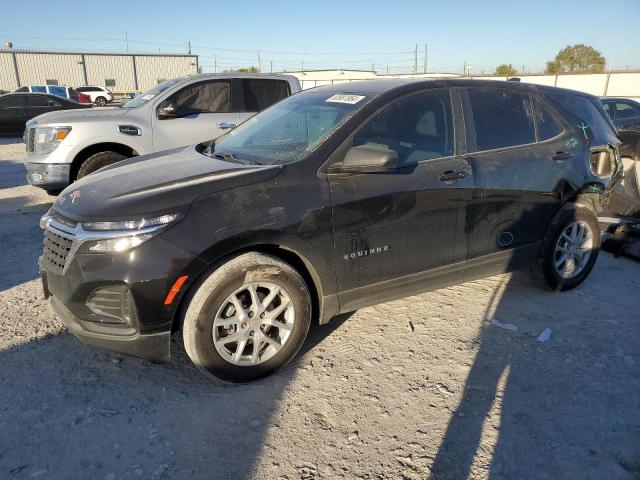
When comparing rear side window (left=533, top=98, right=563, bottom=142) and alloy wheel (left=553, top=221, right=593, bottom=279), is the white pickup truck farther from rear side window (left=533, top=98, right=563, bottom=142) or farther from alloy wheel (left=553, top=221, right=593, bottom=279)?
alloy wheel (left=553, top=221, right=593, bottom=279)

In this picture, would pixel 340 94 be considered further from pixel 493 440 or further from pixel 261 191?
pixel 493 440

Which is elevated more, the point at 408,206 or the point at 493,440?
the point at 408,206

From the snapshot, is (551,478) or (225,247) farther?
(225,247)

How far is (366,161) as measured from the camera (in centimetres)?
302

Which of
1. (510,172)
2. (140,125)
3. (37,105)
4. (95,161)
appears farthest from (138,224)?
(37,105)

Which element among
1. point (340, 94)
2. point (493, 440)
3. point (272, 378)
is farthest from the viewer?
point (340, 94)

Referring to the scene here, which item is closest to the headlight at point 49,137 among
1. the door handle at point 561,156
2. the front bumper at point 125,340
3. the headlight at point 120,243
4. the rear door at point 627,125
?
the front bumper at point 125,340

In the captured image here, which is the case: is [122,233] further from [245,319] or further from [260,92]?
[260,92]

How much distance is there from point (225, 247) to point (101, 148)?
4855mm

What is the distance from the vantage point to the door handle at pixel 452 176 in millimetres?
3417

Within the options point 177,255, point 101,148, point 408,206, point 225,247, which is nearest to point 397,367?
point 408,206

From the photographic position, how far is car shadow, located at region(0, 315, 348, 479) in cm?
235

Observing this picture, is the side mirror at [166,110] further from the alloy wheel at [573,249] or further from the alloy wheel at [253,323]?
the alloy wheel at [573,249]

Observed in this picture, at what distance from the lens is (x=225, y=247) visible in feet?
8.91
